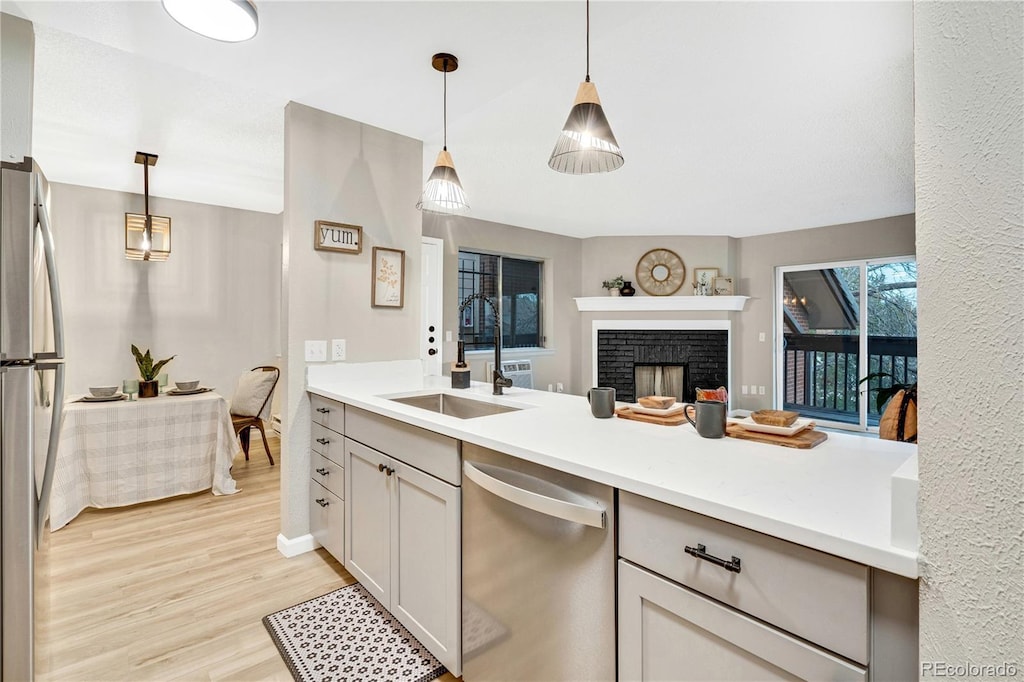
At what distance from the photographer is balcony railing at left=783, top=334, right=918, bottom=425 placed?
5430 mm

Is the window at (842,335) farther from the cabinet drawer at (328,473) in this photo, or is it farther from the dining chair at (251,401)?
the dining chair at (251,401)

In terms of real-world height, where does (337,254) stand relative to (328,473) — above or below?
above

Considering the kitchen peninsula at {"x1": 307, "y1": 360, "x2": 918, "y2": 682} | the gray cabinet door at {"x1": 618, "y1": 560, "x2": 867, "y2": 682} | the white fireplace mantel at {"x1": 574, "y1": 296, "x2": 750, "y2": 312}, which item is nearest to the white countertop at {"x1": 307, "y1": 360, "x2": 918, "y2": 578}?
the kitchen peninsula at {"x1": 307, "y1": 360, "x2": 918, "y2": 682}

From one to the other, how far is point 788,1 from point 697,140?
143cm

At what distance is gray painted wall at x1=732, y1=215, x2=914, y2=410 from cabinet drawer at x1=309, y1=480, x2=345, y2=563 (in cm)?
551

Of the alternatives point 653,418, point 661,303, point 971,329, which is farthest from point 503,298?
point 971,329

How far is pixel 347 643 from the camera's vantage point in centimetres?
178

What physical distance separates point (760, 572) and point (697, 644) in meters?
0.21

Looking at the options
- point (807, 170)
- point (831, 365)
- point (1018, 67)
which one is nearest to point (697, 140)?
point (807, 170)

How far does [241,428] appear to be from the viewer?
13.1 feet

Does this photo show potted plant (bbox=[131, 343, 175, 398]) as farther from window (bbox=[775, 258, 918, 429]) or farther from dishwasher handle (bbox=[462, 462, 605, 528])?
window (bbox=[775, 258, 918, 429])

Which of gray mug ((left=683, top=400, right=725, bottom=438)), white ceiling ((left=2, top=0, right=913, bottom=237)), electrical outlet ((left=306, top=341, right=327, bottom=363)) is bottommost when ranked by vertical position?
gray mug ((left=683, top=400, right=725, bottom=438))

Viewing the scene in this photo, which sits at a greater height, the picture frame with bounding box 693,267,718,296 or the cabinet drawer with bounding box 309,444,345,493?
the picture frame with bounding box 693,267,718,296

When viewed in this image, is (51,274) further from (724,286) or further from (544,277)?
(724,286)
